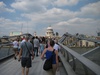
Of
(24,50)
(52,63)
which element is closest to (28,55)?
(24,50)

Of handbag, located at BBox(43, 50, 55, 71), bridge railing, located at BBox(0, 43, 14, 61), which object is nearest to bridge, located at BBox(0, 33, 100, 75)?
bridge railing, located at BBox(0, 43, 14, 61)

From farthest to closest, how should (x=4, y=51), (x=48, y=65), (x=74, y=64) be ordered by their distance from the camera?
1. (x=4, y=51)
2. (x=74, y=64)
3. (x=48, y=65)

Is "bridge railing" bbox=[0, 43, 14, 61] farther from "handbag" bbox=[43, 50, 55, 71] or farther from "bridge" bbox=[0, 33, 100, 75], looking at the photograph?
"handbag" bbox=[43, 50, 55, 71]

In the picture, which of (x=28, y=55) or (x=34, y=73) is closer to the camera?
(x=28, y=55)

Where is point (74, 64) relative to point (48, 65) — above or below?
below

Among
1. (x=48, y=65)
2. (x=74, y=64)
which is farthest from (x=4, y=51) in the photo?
(x=48, y=65)

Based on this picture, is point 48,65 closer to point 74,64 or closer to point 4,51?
point 74,64

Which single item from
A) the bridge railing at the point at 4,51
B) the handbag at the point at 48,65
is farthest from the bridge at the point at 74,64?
the handbag at the point at 48,65

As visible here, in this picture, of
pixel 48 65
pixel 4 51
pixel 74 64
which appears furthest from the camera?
pixel 4 51

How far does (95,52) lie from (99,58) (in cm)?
86

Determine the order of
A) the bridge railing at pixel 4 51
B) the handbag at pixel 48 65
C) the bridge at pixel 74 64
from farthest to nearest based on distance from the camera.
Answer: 1. the bridge railing at pixel 4 51
2. the handbag at pixel 48 65
3. the bridge at pixel 74 64

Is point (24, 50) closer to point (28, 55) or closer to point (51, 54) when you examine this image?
point (28, 55)

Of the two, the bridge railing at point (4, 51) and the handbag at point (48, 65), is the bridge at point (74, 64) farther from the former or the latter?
the handbag at point (48, 65)

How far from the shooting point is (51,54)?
473 centimetres
